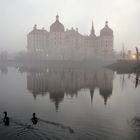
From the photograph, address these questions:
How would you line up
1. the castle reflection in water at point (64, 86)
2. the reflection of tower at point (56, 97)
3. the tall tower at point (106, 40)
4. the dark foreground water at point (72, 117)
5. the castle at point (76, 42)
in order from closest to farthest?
the dark foreground water at point (72, 117) < the reflection of tower at point (56, 97) < the castle reflection in water at point (64, 86) < the castle at point (76, 42) < the tall tower at point (106, 40)

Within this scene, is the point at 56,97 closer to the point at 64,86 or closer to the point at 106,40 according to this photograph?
the point at 64,86

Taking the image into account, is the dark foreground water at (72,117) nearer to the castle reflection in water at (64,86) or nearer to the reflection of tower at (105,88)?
the castle reflection in water at (64,86)

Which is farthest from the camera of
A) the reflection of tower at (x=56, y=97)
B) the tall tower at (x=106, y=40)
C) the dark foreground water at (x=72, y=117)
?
the tall tower at (x=106, y=40)

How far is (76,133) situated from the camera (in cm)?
1920

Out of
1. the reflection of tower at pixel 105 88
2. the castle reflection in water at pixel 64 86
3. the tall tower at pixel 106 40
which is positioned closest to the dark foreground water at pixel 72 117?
the castle reflection in water at pixel 64 86

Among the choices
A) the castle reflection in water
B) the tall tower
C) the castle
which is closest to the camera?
the castle reflection in water

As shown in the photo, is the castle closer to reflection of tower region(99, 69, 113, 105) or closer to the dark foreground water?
reflection of tower region(99, 69, 113, 105)

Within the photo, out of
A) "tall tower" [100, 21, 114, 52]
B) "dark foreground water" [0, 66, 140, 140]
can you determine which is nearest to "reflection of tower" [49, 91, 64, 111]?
"dark foreground water" [0, 66, 140, 140]

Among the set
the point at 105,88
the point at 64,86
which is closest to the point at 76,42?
the point at 64,86

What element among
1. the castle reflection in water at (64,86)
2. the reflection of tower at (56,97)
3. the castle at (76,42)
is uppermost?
the castle at (76,42)

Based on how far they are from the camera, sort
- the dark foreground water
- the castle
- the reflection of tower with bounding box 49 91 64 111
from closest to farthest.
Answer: the dark foreground water → the reflection of tower with bounding box 49 91 64 111 → the castle

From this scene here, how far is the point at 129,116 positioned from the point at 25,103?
12889 millimetres

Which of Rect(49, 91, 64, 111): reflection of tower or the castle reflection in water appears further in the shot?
the castle reflection in water

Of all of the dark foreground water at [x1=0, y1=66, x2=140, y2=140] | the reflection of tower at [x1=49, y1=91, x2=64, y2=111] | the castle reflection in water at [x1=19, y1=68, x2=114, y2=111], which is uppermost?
the castle reflection in water at [x1=19, y1=68, x2=114, y2=111]
